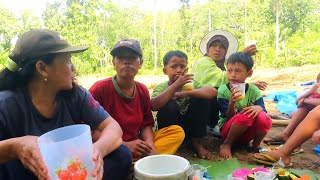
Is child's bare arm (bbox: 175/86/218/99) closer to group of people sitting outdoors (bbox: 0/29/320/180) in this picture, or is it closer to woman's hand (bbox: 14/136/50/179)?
group of people sitting outdoors (bbox: 0/29/320/180)

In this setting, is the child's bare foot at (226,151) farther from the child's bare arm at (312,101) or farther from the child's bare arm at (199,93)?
the child's bare arm at (312,101)

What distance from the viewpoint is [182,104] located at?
9.44 ft

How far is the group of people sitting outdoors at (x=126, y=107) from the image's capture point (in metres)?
1.56

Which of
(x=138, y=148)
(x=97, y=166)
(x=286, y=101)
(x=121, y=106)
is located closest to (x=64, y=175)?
(x=97, y=166)

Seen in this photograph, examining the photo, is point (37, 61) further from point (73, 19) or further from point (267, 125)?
point (73, 19)

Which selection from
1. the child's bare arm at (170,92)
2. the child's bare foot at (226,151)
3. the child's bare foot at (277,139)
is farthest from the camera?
the child's bare foot at (277,139)

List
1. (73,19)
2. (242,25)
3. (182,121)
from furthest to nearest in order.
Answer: (242,25) < (73,19) < (182,121)

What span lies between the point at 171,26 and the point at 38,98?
22818mm

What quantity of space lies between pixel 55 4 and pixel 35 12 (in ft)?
19.2

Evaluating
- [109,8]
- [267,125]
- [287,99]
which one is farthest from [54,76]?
[109,8]

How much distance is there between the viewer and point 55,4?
19812 mm

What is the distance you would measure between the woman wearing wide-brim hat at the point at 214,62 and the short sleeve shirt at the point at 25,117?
5.31ft

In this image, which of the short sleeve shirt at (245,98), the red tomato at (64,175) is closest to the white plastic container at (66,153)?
the red tomato at (64,175)

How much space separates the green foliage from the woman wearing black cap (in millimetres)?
9574
